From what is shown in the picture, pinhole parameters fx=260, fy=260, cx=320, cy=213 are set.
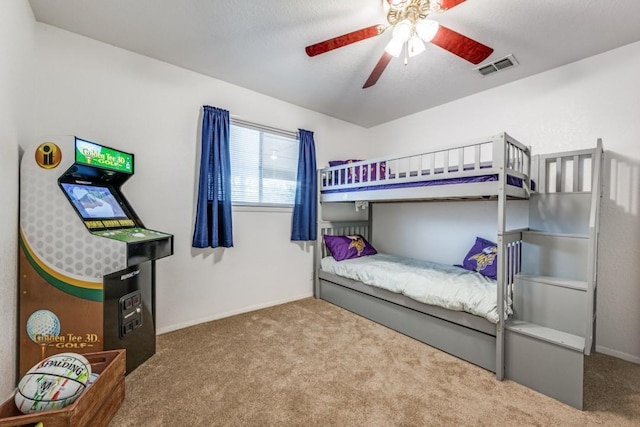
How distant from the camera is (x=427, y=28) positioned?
1.42 m

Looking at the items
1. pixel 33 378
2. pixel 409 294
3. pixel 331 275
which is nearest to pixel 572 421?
pixel 409 294

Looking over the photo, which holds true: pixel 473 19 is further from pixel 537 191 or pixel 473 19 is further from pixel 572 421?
pixel 572 421

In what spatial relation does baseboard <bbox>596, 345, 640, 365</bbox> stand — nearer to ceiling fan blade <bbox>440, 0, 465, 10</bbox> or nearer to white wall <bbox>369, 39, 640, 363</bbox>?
white wall <bbox>369, 39, 640, 363</bbox>

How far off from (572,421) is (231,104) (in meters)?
3.49

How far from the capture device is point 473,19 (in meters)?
1.78

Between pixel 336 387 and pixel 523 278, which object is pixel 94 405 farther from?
pixel 523 278

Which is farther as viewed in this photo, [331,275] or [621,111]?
[331,275]

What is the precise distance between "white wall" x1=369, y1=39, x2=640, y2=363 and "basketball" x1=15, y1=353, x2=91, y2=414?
2.75m

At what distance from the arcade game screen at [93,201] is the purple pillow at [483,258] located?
3.02 m

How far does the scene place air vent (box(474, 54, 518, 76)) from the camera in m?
2.25

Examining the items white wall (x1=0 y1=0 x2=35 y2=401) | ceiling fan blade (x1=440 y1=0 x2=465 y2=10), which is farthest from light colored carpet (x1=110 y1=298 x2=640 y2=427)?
ceiling fan blade (x1=440 y1=0 x2=465 y2=10)

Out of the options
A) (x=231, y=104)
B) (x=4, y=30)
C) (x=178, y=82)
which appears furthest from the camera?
(x=231, y=104)

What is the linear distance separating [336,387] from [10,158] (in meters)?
2.33

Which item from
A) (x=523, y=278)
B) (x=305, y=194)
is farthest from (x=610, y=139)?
(x=305, y=194)
